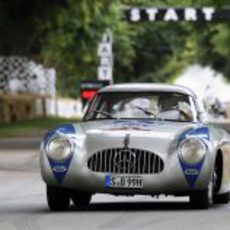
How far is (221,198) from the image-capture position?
14609mm

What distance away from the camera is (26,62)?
173 feet

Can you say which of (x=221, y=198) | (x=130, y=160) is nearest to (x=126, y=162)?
(x=130, y=160)

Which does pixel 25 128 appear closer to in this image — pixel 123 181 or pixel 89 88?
pixel 89 88

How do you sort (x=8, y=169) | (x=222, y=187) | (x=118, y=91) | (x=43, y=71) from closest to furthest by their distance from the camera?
(x=222, y=187)
(x=118, y=91)
(x=8, y=169)
(x=43, y=71)

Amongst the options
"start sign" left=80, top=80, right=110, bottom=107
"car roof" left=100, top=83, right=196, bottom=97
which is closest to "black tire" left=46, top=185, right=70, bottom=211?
"car roof" left=100, top=83, right=196, bottom=97

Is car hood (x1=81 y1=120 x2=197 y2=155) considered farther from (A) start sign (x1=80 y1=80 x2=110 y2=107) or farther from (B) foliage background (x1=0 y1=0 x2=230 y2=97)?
(B) foliage background (x1=0 y1=0 x2=230 y2=97)

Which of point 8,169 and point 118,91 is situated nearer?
point 118,91

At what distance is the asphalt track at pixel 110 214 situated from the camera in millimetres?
11984

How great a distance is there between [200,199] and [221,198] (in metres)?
1.15

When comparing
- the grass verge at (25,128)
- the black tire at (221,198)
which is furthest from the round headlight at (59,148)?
the grass verge at (25,128)

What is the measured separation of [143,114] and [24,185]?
5.29 metres

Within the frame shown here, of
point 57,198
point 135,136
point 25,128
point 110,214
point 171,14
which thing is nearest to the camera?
point 110,214

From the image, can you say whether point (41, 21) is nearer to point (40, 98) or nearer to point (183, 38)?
point (40, 98)

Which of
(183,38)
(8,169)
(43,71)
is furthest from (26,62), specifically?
(8,169)
